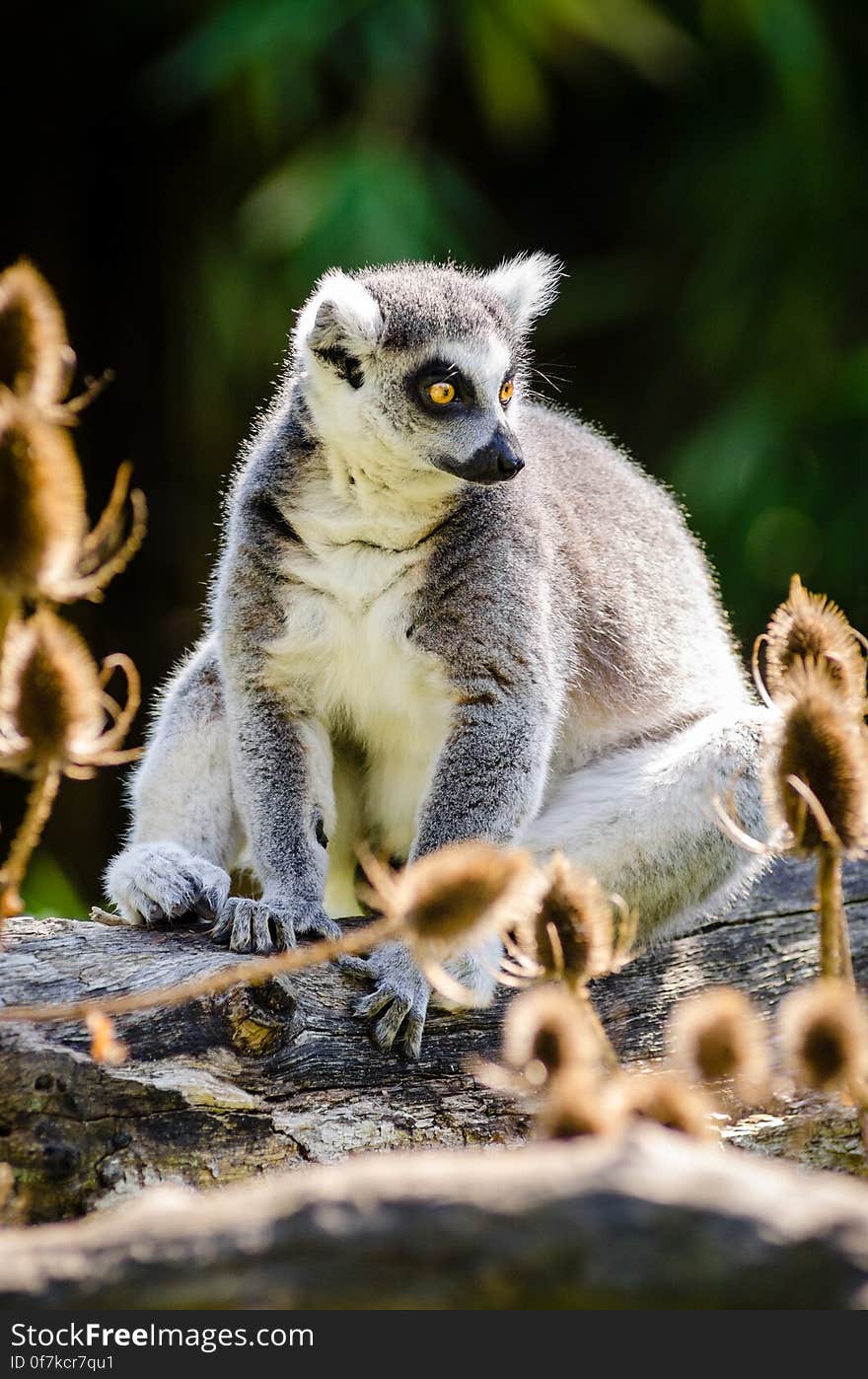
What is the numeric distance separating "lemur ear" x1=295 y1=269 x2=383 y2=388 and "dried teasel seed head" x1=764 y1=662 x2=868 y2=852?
215 centimetres

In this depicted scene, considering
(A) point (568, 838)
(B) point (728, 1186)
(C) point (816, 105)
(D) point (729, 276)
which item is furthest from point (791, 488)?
(B) point (728, 1186)

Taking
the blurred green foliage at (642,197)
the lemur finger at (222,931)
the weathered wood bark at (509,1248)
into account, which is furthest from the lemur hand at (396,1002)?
the blurred green foliage at (642,197)

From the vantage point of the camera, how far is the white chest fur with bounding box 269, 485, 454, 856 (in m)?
4.07

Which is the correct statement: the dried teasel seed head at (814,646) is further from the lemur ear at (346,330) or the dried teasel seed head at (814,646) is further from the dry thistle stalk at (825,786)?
the lemur ear at (346,330)

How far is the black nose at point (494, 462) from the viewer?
389 centimetres

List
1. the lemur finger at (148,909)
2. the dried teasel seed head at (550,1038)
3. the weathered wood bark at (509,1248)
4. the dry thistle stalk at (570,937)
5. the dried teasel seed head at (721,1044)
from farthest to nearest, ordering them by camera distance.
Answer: the lemur finger at (148,909) → the dry thistle stalk at (570,937) → the dried teasel seed head at (721,1044) → the dried teasel seed head at (550,1038) → the weathered wood bark at (509,1248)

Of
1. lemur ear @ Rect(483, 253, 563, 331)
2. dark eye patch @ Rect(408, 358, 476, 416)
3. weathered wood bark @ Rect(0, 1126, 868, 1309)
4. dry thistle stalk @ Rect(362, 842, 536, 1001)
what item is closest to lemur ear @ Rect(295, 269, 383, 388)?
dark eye patch @ Rect(408, 358, 476, 416)

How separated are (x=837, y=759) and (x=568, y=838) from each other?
6.40 ft

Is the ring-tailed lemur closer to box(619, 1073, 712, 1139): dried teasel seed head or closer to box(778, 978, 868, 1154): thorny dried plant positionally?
box(619, 1073, 712, 1139): dried teasel seed head

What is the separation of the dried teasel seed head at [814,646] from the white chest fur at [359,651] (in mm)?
1237

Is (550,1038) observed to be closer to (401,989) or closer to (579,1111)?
(579,1111)

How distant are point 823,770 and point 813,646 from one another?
1.78 ft

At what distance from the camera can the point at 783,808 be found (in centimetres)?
249

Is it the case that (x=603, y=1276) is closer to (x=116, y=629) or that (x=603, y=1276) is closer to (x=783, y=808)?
(x=783, y=808)
